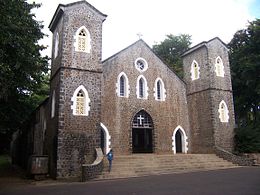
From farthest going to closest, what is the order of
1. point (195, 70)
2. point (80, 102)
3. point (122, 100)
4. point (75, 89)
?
point (195, 70) < point (122, 100) < point (80, 102) < point (75, 89)

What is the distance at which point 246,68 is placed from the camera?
23.5 meters

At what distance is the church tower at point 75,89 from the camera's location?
49.2 feet

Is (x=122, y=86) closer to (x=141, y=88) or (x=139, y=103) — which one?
(x=141, y=88)

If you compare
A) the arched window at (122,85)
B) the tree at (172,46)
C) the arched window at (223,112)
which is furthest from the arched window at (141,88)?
the tree at (172,46)

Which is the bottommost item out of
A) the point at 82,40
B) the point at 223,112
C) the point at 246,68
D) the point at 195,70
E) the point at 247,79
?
the point at 223,112

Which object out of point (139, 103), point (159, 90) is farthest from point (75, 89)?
point (159, 90)

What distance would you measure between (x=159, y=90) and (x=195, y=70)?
12.4 feet

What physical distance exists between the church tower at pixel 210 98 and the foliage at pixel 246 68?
2.66 m

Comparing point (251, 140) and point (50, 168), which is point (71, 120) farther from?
point (251, 140)

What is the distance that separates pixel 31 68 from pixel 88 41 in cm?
413

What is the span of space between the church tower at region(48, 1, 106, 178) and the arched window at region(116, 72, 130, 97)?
11.2 ft

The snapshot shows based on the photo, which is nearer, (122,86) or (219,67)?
(122,86)

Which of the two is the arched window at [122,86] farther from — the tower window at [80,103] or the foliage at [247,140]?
the foliage at [247,140]

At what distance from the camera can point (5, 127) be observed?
22453 millimetres
